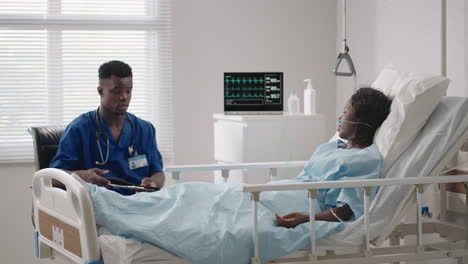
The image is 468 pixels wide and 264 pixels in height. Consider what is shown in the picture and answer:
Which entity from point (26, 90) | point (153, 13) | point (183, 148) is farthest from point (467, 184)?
point (26, 90)

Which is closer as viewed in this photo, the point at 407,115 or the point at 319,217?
the point at 319,217

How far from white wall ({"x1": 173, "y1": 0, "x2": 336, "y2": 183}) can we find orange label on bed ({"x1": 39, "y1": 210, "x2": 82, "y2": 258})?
189 cm

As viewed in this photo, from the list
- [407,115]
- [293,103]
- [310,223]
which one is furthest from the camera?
[293,103]

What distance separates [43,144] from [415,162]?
1804 mm

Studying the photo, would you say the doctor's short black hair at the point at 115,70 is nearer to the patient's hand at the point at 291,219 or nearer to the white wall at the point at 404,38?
the patient's hand at the point at 291,219

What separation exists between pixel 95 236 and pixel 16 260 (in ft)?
7.80

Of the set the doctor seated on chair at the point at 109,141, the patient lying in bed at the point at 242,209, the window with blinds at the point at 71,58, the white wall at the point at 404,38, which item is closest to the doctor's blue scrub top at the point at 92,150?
the doctor seated on chair at the point at 109,141

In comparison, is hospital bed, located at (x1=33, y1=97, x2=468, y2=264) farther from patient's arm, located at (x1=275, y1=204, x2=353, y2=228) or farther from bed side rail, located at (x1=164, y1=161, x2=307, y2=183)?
bed side rail, located at (x1=164, y1=161, x2=307, y2=183)

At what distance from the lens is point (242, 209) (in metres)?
2.44

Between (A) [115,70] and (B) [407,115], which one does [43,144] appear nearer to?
(A) [115,70]

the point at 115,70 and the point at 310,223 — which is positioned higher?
the point at 115,70

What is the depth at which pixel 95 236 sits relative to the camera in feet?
7.19

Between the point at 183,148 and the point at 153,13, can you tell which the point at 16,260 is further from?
the point at 153,13

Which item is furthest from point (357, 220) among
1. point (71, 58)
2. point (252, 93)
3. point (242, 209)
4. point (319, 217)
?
point (71, 58)
